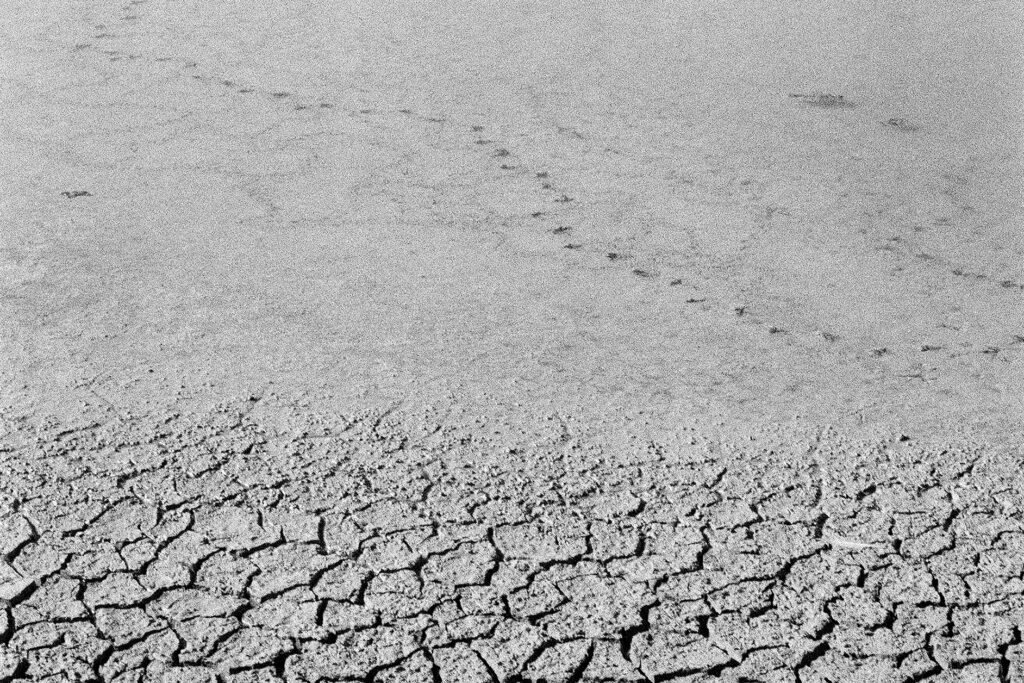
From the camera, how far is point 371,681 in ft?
5.74

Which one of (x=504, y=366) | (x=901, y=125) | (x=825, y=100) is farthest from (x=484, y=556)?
(x=825, y=100)

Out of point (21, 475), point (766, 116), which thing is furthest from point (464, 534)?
point (766, 116)

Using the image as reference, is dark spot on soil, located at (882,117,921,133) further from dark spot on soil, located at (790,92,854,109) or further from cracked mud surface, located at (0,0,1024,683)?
dark spot on soil, located at (790,92,854,109)

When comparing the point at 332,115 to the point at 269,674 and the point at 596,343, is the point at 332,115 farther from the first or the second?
the point at 269,674

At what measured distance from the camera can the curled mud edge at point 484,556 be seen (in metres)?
1.81

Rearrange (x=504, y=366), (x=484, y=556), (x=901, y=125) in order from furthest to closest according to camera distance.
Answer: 1. (x=901, y=125)
2. (x=504, y=366)
3. (x=484, y=556)

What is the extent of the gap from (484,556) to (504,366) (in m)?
0.74

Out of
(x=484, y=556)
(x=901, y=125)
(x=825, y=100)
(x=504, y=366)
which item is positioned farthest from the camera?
(x=825, y=100)

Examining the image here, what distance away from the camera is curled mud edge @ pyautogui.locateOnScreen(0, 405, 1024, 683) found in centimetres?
181

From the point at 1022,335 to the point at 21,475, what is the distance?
235cm

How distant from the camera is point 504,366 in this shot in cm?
269

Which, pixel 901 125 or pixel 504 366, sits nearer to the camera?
pixel 504 366

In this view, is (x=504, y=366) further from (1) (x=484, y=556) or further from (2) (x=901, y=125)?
(2) (x=901, y=125)

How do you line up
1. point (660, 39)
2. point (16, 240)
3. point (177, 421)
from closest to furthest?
1. point (177, 421)
2. point (16, 240)
3. point (660, 39)
